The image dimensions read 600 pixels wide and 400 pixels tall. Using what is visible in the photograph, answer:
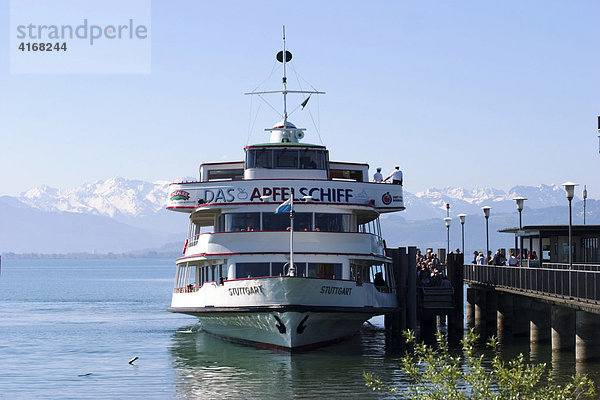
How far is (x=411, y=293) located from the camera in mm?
38531

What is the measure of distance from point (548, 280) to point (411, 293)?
22.8 ft

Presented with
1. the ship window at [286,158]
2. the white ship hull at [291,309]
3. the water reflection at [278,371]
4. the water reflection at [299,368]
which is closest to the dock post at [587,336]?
the water reflection at [299,368]

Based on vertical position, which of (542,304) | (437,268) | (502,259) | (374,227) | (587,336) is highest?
(374,227)

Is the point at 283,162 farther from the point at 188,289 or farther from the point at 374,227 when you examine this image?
the point at 188,289

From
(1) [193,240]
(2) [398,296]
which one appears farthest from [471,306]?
(1) [193,240]

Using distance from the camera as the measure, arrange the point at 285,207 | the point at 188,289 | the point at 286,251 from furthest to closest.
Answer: the point at 188,289, the point at 286,251, the point at 285,207

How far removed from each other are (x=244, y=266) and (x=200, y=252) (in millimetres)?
2687

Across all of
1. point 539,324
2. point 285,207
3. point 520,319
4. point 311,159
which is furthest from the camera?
point 520,319

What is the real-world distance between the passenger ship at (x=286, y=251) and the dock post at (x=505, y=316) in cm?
550

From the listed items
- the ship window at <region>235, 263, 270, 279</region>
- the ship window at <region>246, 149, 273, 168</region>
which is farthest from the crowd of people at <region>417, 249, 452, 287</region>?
the ship window at <region>235, 263, 270, 279</region>

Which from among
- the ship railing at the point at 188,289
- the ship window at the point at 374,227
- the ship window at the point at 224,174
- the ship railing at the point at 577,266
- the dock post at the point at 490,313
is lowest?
the dock post at the point at 490,313

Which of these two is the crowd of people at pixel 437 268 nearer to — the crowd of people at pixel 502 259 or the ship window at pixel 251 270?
the crowd of people at pixel 502 259

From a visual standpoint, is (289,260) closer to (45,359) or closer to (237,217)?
(237,217)

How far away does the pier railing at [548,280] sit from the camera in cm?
2827
